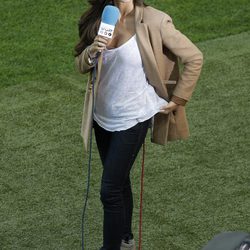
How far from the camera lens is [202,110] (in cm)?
775

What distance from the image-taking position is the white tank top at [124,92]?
490 cm

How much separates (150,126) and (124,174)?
1.05ft

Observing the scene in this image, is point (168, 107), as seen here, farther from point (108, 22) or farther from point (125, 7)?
point (108, 22)

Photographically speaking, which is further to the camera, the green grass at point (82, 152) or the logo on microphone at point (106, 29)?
the green grass at point (82, 152)

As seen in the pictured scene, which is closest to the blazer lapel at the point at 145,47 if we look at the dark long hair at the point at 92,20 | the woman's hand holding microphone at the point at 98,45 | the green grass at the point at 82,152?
the dark long hair at the point at 92,20

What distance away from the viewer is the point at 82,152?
281 inches

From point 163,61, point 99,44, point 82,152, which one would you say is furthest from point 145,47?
point 82,152

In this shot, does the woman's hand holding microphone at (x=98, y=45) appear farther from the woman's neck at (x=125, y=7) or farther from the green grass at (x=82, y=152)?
the green grass at (x=82, y=152)

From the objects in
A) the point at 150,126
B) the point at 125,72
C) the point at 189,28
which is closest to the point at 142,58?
the point at 125,72

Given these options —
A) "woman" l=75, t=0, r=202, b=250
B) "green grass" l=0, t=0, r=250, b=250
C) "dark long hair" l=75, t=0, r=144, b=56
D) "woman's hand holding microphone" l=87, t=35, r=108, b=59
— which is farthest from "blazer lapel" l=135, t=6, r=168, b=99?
"green grass" l=0, t=0, r=250, b=250

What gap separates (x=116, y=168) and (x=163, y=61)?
63cm

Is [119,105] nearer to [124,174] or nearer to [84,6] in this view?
[124,174]

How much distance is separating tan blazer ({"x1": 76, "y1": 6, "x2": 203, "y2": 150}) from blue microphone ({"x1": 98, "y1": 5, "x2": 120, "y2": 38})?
0.27 m

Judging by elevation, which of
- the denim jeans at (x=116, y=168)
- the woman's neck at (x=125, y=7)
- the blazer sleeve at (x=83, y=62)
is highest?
the woman's neck at (x=125, y=7)
